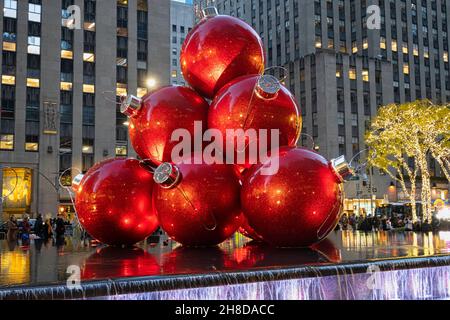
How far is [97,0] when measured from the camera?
177ft

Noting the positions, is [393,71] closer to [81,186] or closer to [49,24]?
[49,24]

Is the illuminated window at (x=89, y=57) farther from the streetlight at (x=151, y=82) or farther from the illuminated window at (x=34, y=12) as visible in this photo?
the streetlight at (x=151, y=82)

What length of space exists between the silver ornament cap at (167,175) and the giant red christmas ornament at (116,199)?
1.12 m

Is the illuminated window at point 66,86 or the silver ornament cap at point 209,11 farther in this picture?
the illuminated window at point 66,86

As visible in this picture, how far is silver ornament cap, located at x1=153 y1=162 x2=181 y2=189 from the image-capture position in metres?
7.78

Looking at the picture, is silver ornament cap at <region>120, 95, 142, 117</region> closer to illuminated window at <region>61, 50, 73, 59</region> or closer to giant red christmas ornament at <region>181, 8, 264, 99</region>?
giant red christmas ornament at <region>181, 8, 264, 99</region>

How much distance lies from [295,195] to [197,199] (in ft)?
4.94

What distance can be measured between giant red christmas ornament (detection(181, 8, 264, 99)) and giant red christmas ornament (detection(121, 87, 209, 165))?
0.38m

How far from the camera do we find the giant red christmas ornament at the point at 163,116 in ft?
28.3

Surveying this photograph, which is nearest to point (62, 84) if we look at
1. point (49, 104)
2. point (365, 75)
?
point (49, 104)

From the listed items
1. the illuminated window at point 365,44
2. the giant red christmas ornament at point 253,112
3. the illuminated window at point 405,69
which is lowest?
the giant red christmas ornament at point 253,112

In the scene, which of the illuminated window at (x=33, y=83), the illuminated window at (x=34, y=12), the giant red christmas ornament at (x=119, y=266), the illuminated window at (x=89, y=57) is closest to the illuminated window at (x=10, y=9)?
the illuminated window at (x=34, y=12)

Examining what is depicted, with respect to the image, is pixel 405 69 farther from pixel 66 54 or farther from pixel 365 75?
pixel 66 54

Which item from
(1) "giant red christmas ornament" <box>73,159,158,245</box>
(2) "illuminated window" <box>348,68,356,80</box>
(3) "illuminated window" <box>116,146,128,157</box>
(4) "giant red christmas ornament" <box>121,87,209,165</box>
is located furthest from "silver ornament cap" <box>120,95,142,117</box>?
(2) "illuminated window" <box>348,68,356,80</box>
